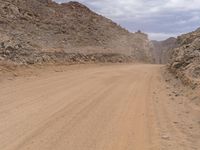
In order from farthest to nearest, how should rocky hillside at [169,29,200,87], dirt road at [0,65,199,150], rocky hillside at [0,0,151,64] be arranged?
rocky hillside at [0,0,151,64] → rocky hillside at [169,29,200,87] → dirt road at [0,65,199,150]

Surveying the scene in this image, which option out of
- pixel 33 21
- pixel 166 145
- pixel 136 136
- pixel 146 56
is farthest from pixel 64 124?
pixel 146 56

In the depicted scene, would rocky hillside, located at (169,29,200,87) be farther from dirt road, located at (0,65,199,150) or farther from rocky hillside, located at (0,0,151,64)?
rocky hillside, located at (0,0,151,64)

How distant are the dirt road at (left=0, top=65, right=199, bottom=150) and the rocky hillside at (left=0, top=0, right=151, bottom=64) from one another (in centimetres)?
718

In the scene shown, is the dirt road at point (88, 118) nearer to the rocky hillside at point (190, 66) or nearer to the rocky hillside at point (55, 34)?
the rocky hillside at point (190, 66)

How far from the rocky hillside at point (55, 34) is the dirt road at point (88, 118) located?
7180 millimetres

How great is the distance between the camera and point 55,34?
2786 centimetres

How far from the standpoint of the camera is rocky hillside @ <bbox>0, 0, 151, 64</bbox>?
848 inches

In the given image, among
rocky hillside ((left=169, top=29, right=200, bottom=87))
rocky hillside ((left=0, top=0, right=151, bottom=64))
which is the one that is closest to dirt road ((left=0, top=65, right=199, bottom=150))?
rocky hillside ((left=169, top=29, right=200, bottom=87))

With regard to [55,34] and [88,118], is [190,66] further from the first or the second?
[55,34]

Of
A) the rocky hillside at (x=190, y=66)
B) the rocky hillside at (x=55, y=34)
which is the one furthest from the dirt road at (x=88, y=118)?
the rocky hillside at (x=55, y=34)

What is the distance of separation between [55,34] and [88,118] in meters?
19.4

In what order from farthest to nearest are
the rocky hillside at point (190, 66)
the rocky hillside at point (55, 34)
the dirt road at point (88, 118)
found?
1. the rocky hillside at point (55, 34)
2. the rocky hillside at point (190, 66)
3. the dirt road at point (88, 118)

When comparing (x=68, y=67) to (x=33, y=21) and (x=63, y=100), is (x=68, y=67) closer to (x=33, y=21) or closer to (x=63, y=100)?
(x=33, y=21)

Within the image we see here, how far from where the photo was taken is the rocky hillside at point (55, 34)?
21.5 m
